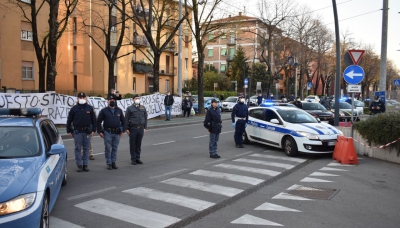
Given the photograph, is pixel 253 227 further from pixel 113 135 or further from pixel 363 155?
pixel 363 155

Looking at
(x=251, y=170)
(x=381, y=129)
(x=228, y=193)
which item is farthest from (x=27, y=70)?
(x=228, y=193)

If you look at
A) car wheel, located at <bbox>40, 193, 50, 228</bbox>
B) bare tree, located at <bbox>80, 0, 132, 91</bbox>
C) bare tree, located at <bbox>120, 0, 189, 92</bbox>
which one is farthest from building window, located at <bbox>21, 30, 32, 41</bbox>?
car wheel, located at <bbox>40, 193, 50, 228</bbox>

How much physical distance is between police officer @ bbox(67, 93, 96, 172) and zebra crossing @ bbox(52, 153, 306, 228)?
2.13m

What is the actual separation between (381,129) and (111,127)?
7.59 m

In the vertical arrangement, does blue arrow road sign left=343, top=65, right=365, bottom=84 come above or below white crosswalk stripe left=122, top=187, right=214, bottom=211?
above

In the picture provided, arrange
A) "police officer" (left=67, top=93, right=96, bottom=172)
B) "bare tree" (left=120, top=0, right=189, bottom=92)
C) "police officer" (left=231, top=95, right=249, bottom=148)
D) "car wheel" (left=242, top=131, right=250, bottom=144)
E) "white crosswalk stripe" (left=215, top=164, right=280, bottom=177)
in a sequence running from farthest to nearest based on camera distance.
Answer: "bare tree" (left=120, top=0, right=189, bottom=92) < "car wheel" (left=242, top=131, right=250, bottom=144) < "police officer" (left=231, top=95, right=249, bottom=148) < "white crosswalk stripe" (left=215, top=164, right=280, bottom=177) < "police officer" (left=67, top=93, right=96, bottom=172)

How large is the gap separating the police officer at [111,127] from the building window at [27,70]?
26127mm

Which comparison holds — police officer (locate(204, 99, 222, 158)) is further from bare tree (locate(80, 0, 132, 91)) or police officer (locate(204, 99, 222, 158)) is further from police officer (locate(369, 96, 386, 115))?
police officer (locate(369, 96, 386, 115))

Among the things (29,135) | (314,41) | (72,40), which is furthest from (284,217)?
(314,41)

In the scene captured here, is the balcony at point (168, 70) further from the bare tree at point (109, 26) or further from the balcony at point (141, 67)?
the bare tree at point (109, 26)

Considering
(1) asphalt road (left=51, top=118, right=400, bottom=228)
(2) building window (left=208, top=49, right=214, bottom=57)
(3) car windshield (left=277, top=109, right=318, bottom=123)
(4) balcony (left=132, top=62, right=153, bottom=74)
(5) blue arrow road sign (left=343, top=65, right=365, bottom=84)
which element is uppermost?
(2) building window (left=208, top=49, right=214, bottom=57)

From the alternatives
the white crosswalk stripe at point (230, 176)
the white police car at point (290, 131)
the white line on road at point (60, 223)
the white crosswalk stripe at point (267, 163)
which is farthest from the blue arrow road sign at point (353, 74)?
the white line on road at point (60, 223)

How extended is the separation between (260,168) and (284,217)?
3938 millimetres

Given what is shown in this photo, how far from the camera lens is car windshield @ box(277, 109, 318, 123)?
12594 millimetres
